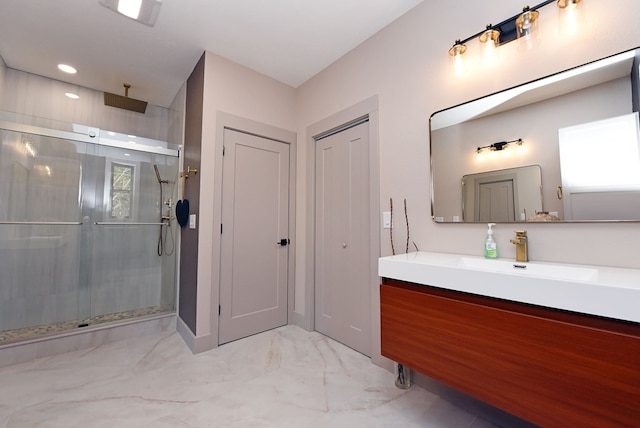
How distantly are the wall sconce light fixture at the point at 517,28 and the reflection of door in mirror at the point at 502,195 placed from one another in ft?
2.29

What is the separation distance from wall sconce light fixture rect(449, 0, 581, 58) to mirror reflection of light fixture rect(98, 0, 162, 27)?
7.16ft

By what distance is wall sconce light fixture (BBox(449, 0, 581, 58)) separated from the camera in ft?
4.44

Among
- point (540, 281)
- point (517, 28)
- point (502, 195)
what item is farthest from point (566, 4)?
point (540, 281)

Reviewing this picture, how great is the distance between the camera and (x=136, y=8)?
1.94 m

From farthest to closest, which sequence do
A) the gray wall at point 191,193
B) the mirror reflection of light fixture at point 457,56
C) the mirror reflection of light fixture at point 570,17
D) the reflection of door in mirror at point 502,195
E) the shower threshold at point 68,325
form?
the gray wall at point 191,193, the shower threshold at point 68,325, the mirror reflection of light fixture at point 457,56, the reflection of door in mirror at point 502,195, the mirror reflection of light fixture at point 570,17

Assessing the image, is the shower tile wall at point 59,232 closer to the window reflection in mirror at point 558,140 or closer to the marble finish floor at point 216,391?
the marble finish floor at point 216,391

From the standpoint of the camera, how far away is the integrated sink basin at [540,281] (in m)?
0.87

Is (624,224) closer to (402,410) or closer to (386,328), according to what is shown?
(386,328)

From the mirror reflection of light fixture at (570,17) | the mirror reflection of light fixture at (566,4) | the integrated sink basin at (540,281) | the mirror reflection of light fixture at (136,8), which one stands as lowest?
the integrated sink basin at (540,281)

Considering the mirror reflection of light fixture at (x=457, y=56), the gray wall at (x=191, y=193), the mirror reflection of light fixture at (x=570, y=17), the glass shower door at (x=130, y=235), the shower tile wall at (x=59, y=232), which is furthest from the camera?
the glass shower door at (x=130, y=235)

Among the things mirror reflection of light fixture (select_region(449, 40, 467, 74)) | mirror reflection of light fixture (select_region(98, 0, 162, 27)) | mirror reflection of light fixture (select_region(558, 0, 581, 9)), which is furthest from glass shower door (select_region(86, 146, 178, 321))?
mirror reflection of light fixture (select_region(558, 0, 581, 9))

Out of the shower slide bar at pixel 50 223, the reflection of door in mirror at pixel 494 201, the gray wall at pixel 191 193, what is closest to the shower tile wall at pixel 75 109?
the gray wall at pixel 191 193

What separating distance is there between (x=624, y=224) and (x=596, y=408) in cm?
79

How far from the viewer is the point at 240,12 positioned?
6.54 ft
